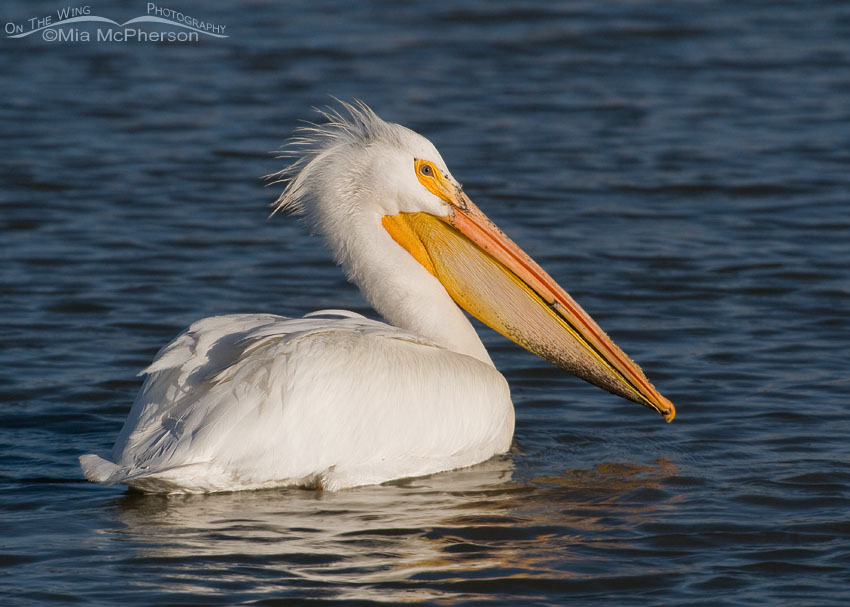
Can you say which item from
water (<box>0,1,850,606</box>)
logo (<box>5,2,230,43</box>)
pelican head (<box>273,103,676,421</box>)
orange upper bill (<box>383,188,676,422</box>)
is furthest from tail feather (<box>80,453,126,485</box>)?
logo (<box>5,2,230,43</box>)

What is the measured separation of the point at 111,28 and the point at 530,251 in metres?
7.15

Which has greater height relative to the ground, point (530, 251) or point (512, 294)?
point (512, 294)

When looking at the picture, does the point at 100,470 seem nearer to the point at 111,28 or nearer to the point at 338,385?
the point at 338,385

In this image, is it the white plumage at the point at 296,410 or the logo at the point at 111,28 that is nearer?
the white plumage at the point at 296,410

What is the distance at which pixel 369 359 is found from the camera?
4980 millimetres

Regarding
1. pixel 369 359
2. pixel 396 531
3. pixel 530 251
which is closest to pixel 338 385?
pixel 369 359

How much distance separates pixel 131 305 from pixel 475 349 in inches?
96.1

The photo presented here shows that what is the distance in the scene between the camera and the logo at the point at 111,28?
1358 cm

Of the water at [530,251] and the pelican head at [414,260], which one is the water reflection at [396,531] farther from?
the pelican head at [414,260]

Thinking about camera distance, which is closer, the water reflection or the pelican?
the water reflection

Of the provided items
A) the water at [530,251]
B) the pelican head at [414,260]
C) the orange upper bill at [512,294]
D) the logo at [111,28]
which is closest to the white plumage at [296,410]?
the water at [530,251]

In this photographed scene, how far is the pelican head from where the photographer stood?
5.66 m

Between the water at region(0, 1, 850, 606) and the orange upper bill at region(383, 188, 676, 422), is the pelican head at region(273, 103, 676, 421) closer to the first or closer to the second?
the orange upper bill at region(383, 188, 676, 422)

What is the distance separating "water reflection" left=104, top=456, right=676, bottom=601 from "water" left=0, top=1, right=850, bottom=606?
0.01 m
